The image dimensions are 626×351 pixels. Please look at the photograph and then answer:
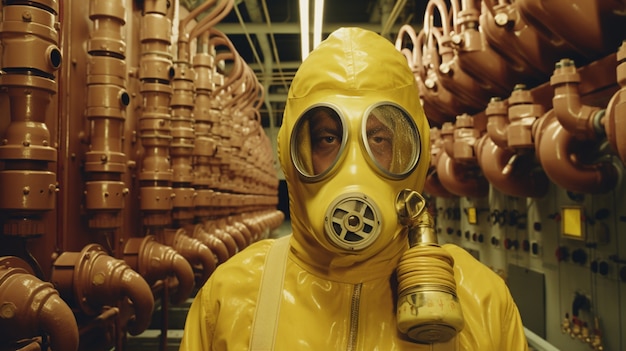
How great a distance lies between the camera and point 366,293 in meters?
1.07

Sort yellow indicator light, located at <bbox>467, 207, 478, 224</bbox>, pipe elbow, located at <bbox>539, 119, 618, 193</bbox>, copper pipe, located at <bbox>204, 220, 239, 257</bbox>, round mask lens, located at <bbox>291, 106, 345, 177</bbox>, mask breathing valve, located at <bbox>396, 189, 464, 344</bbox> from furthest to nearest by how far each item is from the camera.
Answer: yellow indicator light, located at <bbox>467, 207, 478, 224</bbox> → copper pipe, located at <bbox>204, 220, 239, 257</bbox> → pipe elbow, located at <bbox>539, 119, 618, 193</bbox> → round mask lens, located at <bbox>291, 106, 345, 177</bbox> → mask breathing valve, located at <bbox>396, 189, 464, 344</bbox>

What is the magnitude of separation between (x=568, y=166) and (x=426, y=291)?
186 cm

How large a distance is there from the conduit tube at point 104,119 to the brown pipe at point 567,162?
78.6 inches

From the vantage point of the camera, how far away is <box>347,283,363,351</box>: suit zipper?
1.01 meters

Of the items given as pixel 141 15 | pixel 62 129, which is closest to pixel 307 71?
pixel 62 129

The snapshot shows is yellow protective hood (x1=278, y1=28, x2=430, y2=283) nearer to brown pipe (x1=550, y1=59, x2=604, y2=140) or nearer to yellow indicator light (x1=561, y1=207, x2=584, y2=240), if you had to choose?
brown pipe (x1=550, y1=59, x2=604, y2=140)

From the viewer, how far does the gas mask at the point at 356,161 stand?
98cm

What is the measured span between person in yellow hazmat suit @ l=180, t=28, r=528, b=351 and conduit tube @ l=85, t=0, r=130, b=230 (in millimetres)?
1128

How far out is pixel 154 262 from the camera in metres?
2.55

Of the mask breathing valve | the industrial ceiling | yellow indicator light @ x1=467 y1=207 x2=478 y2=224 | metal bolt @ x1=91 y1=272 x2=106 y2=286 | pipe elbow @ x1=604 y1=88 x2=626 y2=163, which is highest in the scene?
the industrial ceiling

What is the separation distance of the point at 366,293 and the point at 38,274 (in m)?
1.24

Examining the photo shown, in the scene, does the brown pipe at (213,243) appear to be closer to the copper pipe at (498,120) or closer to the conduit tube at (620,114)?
the copper pipe at (498,120)

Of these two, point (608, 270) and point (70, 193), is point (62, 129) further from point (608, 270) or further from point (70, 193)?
point (608, 270)

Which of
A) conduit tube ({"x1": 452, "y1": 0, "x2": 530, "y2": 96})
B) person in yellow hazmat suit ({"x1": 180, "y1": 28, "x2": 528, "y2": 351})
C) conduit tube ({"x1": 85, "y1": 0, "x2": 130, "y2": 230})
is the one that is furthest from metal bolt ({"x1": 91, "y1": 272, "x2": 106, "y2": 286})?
conduit tube ({"x1": 452, "y1": 0, "x2": 530, "y2": 96})
